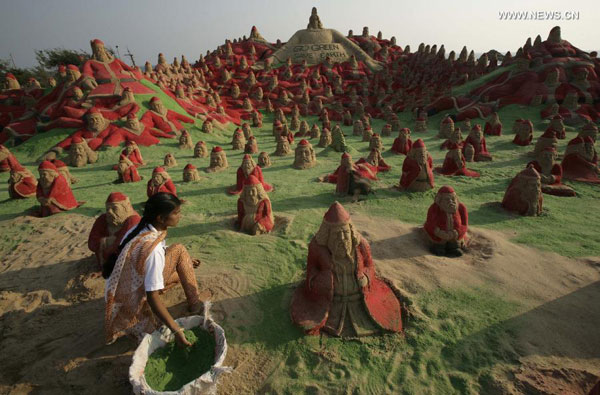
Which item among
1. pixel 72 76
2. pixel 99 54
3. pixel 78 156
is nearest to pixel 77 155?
pixel 78 156

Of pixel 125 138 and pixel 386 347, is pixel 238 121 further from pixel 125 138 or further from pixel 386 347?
pixel 386 347

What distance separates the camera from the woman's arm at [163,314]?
312 centimetres

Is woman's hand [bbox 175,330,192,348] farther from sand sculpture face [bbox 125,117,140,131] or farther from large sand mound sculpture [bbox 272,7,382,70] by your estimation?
large sand mound sculpture [bbox 272,7,382,70]

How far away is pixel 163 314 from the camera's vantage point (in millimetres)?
3172

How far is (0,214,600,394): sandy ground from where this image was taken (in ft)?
11.4

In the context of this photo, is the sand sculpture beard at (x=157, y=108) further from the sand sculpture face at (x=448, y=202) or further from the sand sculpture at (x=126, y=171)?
the sand sculpture face at (x=448, y=202)

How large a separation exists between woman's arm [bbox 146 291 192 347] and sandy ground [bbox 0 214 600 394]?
688mm

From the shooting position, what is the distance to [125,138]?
48.1ft

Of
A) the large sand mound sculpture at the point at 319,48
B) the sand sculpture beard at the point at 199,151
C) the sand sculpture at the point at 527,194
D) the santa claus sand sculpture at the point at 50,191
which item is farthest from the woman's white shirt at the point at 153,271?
the large sand mound sculpture at the point at 319,48

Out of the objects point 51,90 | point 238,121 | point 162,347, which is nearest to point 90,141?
point 51,90

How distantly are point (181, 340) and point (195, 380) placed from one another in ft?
1.83

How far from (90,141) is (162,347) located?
13.9 metres

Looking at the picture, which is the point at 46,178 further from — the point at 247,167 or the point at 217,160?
the point at 217,160

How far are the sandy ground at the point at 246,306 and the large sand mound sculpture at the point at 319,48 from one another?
97.1 feet
